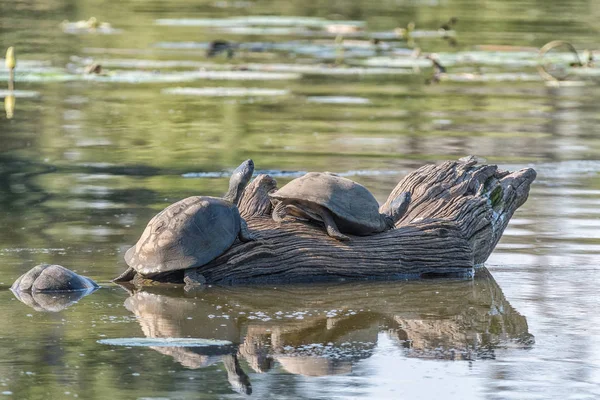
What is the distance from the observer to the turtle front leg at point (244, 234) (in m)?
8.05

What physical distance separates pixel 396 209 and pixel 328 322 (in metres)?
1.59

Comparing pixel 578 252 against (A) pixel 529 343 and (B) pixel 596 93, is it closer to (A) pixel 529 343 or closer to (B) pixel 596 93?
(A) pixel 529 343

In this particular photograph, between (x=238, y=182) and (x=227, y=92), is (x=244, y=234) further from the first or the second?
(x=227, y=92)

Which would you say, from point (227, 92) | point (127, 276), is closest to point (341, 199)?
point (127, 276)

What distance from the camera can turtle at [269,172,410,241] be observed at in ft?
26.9

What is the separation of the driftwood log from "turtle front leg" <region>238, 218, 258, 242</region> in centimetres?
4

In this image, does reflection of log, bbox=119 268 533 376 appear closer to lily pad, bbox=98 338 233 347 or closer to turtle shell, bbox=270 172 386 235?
lily pad, bbox=98 338 233 347

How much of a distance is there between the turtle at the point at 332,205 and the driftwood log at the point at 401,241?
8 cm

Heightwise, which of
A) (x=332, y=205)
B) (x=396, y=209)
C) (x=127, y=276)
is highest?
(x=332, y=205)

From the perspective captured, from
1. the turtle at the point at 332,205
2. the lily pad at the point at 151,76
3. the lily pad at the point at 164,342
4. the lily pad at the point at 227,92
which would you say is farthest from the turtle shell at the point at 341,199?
the lily pad at the point at 151,76

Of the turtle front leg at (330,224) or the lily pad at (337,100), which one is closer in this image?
the turtle front leg at (330,224)

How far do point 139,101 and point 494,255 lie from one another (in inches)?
374

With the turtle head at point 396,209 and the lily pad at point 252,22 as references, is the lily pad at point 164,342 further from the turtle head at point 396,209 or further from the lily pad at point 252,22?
the lily pad at point 252,22

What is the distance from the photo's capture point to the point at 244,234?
8.06m
